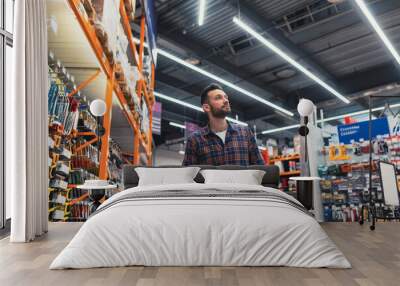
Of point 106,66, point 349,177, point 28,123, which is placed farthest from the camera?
point 349,177

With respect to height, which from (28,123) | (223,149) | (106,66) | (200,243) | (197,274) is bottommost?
(197,274)

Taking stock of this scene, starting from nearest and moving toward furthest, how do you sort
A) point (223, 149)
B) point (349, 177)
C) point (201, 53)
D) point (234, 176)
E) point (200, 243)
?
point (200, 243)
point (234, 176)
point (223, 149)
point (349, 177)
point (201, 53)

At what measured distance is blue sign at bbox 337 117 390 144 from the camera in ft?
19.1

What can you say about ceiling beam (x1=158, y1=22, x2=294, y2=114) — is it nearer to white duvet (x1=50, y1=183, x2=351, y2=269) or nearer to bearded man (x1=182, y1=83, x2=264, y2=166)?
bearded man (x1=182, y1=83, x2=264, y2=166)

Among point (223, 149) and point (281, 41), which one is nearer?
point (223, 149)

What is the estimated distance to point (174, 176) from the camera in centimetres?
405

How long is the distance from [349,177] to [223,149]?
8.58 feet

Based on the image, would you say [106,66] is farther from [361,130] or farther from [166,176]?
[361,130]

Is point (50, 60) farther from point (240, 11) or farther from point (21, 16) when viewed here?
point (240, 11)

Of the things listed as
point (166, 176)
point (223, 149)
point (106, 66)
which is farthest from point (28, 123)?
point (223, 149)

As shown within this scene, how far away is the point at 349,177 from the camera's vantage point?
19.7ft

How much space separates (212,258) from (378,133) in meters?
4.64

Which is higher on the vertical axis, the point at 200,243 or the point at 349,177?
the point at 349,177

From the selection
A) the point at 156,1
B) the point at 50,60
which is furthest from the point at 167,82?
the point at 50,60
